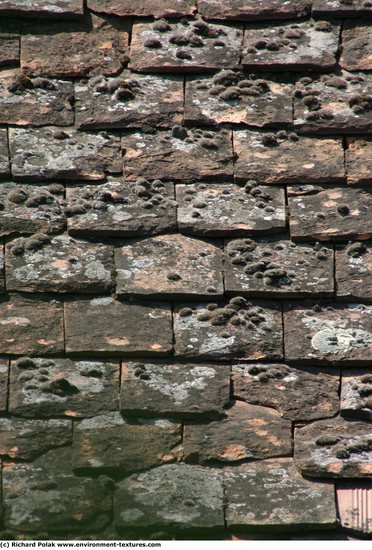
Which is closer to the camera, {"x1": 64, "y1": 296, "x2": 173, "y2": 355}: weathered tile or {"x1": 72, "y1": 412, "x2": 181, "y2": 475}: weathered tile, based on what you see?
{"x1": 72, "y1": 412, "x2": 181, "y2": 475}: weathered tile

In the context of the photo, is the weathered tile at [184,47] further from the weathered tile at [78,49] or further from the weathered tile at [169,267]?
Result: the weathered tile at [169,267]

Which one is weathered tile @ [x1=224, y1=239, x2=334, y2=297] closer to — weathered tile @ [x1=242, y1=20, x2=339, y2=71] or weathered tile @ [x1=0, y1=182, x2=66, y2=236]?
weathered tile @ [x1=0, y1=182, x2=66, y2=236]

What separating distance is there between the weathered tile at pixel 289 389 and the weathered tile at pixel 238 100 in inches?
40.3

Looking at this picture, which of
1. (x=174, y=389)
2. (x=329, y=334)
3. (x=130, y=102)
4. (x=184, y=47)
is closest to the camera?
(x=174, y=389)

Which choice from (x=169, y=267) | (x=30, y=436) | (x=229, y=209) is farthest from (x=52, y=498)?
(x=229, y=209)

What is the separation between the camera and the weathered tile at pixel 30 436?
335 centimetres

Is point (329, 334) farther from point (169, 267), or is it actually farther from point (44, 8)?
point (44, 8)

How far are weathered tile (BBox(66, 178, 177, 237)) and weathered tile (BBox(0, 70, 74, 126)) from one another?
0.34 meters

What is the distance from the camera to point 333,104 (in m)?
4.11

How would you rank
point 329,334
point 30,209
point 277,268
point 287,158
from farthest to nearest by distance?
point 287,158, point 30,209, point 277,268, point 329,334

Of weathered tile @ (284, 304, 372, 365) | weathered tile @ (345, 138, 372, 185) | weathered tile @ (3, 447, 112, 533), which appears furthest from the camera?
weathered tile @ (345, 138, 372, 185)

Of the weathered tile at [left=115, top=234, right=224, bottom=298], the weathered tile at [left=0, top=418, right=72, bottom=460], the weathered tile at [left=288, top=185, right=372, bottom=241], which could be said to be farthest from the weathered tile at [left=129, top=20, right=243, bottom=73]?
the weathered tile at [left=0, top=418, right=72, bottom=460]

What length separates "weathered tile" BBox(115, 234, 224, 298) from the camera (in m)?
3.68

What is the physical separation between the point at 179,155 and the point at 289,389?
102 centimetres
